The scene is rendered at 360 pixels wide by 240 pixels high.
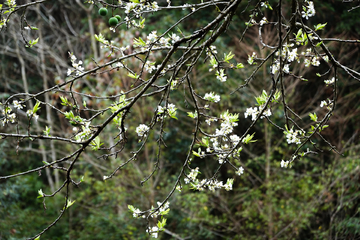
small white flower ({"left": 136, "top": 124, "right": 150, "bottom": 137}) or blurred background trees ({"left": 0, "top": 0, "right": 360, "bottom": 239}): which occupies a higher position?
blurred background trees ({"left": 0, "top": 0, "right": 360, "bottom": 239})

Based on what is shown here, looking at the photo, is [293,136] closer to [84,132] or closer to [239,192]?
[84,132]

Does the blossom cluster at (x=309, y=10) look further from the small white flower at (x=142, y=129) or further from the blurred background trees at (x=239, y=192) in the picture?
the blurred background trees at (x=239, y=192)

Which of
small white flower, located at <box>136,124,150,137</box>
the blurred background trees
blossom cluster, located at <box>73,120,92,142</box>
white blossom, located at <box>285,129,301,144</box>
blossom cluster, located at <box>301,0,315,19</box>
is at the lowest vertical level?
white blossom, located at <box>285,129,301,144</box>

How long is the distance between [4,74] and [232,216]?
6602mm

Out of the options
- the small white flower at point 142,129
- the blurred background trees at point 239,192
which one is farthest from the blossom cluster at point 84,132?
the blurred background trees at point 239,192

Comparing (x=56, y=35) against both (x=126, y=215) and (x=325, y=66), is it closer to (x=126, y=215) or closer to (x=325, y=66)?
(x=126, y=215)

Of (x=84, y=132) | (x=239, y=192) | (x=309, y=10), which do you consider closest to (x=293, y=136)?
(x=309, y=10)

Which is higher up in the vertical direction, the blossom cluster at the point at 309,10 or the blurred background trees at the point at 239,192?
the blurred background trees at the point at 239,192

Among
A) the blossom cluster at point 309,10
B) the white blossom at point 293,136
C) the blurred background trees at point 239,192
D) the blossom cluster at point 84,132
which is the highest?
the blurred background trees at point 239,192

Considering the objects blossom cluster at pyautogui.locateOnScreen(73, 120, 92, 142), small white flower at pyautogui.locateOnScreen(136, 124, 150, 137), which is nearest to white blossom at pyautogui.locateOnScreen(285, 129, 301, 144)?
small white flower at pyautogui.locateOnScreen(136, 124, 150, 137)

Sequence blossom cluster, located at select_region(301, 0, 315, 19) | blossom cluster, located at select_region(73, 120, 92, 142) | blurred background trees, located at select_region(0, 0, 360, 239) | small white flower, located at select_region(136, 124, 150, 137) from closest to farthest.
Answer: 1. blossom cluster, located at select_region(73, 120, 92, 142)
2. blossom cluster, located at select_region(301, 0, 315, 19)
3. small white flower, located at select_region(136, 124, 150, 137)
4. blurred background trees, located at select_region(0, 0, 360, 239)

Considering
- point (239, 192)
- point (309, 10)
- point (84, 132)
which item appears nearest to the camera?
point (84, 132)

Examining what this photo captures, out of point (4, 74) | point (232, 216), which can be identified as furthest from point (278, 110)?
point (4, 74)

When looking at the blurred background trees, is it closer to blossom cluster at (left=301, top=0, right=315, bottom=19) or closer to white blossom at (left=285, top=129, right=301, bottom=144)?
white blossom at (left=285, top=129, right=301, bottom=144)
